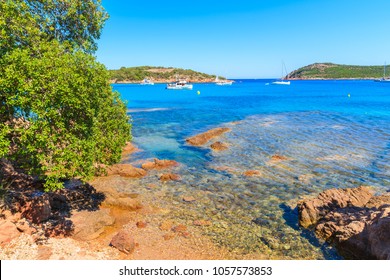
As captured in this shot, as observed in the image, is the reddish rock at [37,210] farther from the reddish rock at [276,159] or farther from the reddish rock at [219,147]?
the reddish rock at [219,147]

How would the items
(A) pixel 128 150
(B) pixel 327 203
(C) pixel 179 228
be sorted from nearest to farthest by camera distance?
(C) pixel 179 228
(B) pixel 327 203
(A) pixel 128 150

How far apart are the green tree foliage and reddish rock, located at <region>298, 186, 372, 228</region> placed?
517 inches

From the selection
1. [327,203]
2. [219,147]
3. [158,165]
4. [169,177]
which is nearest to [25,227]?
[169,177]

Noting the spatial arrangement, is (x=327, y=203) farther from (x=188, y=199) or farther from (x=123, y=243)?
(x=123, y=243)

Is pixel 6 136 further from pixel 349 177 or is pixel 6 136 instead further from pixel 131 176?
pixel 349 177

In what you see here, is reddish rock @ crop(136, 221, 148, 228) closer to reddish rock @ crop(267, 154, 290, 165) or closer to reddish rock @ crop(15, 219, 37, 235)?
reddish rock @ crop(15, 219, 37, 235)

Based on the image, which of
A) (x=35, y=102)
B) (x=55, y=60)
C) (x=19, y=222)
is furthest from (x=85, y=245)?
(x=55, y=60)

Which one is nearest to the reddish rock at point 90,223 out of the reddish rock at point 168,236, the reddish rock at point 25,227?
the reddish rock at point 25,227

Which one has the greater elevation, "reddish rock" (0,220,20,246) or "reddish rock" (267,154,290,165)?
"reddish rock" (0,220,20,246)

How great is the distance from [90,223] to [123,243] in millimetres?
3153

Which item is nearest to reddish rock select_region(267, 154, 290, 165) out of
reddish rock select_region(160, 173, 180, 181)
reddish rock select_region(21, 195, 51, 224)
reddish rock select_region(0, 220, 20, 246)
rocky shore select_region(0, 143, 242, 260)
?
reddish rock select_region(160, 173, 180, 181)

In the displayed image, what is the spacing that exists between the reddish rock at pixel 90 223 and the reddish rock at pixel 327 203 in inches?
508

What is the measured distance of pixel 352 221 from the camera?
53.8ft

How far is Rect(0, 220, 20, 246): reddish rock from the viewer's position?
1420 cm
